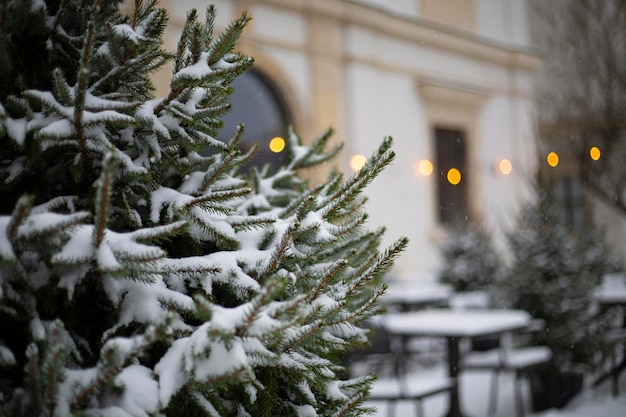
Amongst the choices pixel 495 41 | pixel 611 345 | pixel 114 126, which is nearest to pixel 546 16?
pixel 495 41

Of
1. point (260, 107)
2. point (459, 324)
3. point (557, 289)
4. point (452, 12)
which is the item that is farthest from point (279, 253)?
point (452, 12)

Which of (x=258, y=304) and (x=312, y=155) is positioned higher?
(x=312, y=155)

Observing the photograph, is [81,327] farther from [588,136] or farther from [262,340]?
[588,136]

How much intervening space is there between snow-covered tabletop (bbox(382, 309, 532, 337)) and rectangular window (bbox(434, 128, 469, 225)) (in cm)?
980

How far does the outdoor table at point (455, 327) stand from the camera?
16.3ft

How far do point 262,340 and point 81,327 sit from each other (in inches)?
17.8

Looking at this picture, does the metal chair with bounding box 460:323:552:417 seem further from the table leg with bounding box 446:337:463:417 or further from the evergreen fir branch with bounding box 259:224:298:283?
the evergreen fir branch with bounding box 259:224:298:283

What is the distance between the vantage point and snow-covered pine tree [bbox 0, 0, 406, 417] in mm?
1343

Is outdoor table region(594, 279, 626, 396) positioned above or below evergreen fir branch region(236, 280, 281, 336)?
below

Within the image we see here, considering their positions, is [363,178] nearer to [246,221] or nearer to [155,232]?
[246,221]

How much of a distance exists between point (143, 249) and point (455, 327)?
13.6 feet

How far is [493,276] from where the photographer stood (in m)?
10.0

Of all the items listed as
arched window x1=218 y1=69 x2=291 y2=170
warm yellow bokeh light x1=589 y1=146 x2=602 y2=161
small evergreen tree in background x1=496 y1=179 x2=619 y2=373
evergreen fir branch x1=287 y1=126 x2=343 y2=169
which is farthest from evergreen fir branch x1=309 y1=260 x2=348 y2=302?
arched window x1=218 y1=69 x2=291 y2=170

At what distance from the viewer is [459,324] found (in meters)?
5.36
